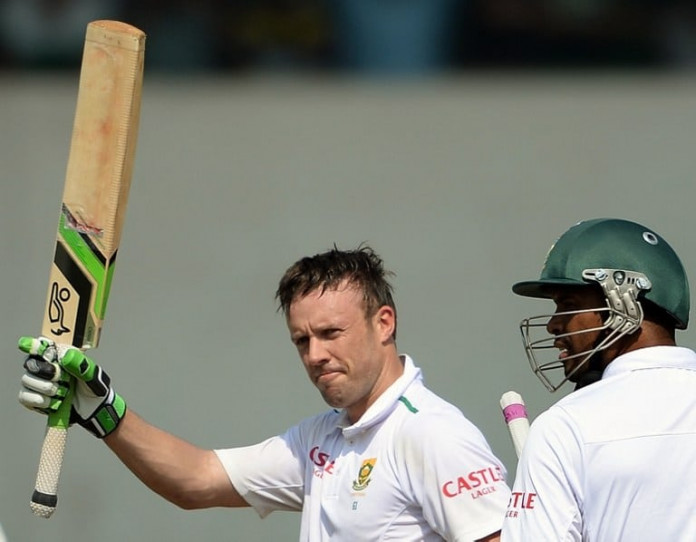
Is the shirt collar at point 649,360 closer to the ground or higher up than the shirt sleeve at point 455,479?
higher up

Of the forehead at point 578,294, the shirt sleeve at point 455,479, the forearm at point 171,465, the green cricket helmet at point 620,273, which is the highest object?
the green cricket helmet at point 620,273

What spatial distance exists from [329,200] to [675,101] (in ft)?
4.11

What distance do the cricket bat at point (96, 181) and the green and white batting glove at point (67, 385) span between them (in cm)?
12

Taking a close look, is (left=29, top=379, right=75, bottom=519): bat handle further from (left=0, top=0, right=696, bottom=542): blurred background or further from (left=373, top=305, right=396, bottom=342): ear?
(left=0, top=0, right=696, bottom=542): blurred background

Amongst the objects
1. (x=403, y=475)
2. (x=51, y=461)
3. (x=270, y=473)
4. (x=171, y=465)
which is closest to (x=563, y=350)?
(x=403, y=475)

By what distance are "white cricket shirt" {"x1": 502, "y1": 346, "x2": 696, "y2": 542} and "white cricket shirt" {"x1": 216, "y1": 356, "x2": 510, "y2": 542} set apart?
27 cm

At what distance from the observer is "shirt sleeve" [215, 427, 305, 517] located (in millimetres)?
2633

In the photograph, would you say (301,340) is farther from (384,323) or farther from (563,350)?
(563,350)

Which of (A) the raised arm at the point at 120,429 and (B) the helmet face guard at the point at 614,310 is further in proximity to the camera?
(A) the raised arm at the point at 120,429

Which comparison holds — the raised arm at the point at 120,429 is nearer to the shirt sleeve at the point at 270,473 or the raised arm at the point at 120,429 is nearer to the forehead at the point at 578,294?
the shirt sleeve at the point at 270,473

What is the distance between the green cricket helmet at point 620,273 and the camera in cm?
207

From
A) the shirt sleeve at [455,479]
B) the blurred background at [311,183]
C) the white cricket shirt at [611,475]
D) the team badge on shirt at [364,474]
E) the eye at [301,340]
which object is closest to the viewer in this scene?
the white cricket shirt at [611,475]

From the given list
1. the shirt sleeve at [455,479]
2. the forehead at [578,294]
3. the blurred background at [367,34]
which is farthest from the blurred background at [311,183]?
the forehead at [578,294]

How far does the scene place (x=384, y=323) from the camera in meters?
2.52
